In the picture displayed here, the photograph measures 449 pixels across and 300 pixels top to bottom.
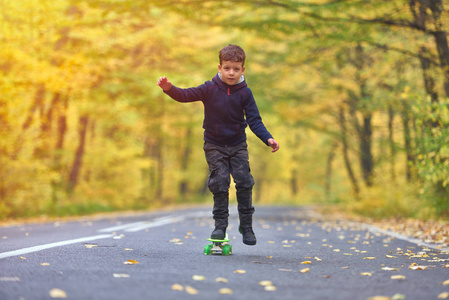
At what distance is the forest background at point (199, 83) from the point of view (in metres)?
12.5

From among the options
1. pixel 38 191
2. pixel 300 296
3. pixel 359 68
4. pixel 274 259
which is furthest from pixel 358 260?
pixel 359 68

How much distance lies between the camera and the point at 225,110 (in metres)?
5.84

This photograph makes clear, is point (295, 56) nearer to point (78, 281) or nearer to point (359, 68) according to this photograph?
point (359, 68)

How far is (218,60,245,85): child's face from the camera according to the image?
5684 mm

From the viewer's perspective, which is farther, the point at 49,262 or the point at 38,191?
the point at 38,191

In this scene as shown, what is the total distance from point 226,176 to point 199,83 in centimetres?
1722

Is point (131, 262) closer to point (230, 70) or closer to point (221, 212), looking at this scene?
point (221, 212)

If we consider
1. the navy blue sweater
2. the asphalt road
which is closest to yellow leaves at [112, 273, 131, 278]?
the asphalt road

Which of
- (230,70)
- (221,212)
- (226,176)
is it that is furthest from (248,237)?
(230,70)

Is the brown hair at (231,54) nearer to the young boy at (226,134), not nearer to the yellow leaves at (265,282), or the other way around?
the young boy at (226,134)

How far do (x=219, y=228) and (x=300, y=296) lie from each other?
7.16 feet

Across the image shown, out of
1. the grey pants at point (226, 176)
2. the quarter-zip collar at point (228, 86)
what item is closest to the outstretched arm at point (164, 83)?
the quarter-zip collar at point (228, 86)

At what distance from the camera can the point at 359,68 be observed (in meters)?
19.8

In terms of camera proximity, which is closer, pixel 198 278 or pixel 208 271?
pixel 198 278
